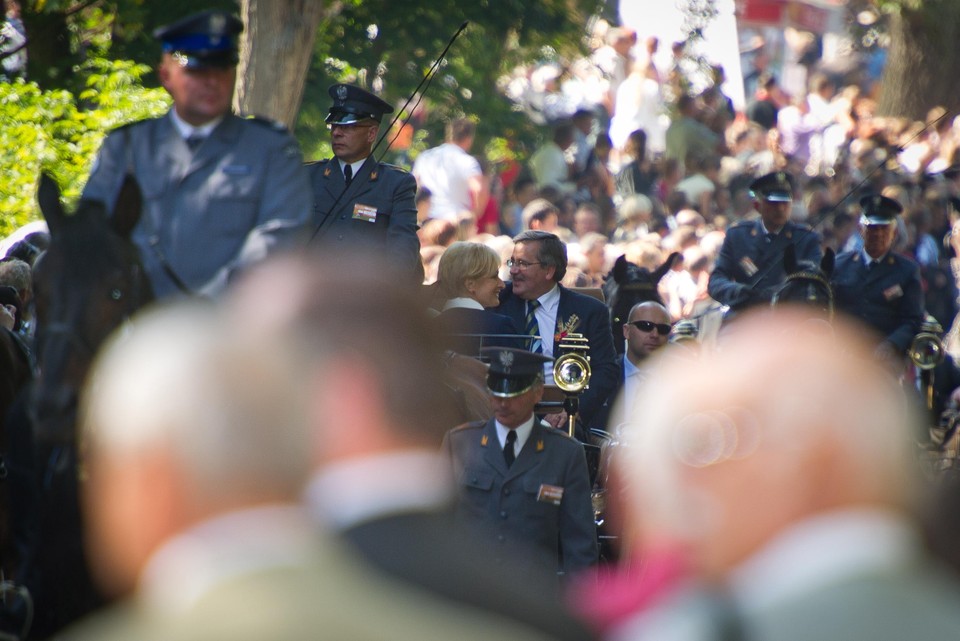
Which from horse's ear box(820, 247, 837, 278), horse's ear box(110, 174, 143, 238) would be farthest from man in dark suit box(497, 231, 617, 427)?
horse's ear box(110, 174, 143, 238)

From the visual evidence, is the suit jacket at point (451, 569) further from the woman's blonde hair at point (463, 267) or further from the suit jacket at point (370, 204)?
the woman's blonde hair at point (463, 267)

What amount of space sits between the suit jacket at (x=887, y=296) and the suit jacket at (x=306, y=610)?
12.4 m

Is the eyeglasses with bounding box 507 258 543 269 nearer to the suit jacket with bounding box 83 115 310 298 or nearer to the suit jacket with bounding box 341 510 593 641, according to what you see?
the suit jacket with bounding box 83 115 310 298

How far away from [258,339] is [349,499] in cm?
25

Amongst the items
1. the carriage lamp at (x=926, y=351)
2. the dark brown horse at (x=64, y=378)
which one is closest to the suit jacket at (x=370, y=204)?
the dark brown horse at (x=64, y=378)

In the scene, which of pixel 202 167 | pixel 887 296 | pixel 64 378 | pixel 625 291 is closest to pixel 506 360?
pixel 202 167

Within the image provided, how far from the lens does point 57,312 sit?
5105 mm

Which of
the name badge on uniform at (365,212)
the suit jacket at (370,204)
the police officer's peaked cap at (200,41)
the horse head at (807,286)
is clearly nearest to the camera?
the police officer's peaked cap at (200,41)

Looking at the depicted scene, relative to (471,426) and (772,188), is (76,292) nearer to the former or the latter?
(471,426)

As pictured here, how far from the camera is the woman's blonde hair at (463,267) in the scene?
34.4 ft

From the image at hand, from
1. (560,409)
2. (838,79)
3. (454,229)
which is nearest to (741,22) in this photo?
(838,79)

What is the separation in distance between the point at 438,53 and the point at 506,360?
366 inches

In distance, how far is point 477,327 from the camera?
10.1m

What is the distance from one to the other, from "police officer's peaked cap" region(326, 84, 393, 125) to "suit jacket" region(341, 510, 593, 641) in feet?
24.2
